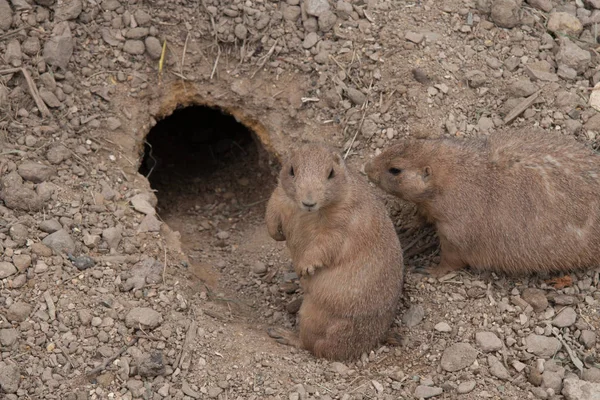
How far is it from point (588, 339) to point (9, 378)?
507cm

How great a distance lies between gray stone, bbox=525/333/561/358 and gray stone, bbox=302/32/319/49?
4.16m

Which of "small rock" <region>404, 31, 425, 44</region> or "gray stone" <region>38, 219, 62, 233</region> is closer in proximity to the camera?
"gray stone" <region>38, 219, 62, 233</region>

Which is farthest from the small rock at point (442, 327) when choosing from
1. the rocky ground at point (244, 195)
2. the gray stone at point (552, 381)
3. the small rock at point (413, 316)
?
the gray stone at point (552, 381)

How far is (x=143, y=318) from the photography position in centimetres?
680

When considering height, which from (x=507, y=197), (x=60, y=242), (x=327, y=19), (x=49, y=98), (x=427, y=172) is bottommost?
(x=60, y=242)

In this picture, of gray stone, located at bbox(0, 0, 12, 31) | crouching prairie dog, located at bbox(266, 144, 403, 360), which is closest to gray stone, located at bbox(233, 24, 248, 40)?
crouching prairie dog, located at bbox(266, 144, 403, 360)

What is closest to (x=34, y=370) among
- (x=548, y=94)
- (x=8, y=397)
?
(x=8, y=397)

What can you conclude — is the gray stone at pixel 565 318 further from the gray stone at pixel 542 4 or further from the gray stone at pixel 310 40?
the gray stone at pixel 310 40

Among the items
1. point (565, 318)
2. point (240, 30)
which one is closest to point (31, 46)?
point (240, 30)

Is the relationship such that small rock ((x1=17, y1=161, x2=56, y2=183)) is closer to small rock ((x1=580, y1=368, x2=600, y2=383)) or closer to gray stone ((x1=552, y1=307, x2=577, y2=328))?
gray stone ((x1=552, y1=307, x2=577, y2=328))

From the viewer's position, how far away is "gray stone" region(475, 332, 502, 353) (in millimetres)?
6906

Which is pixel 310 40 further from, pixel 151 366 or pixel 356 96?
pixel 151 366

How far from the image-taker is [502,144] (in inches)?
307

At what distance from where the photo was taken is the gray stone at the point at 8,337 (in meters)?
6.38
